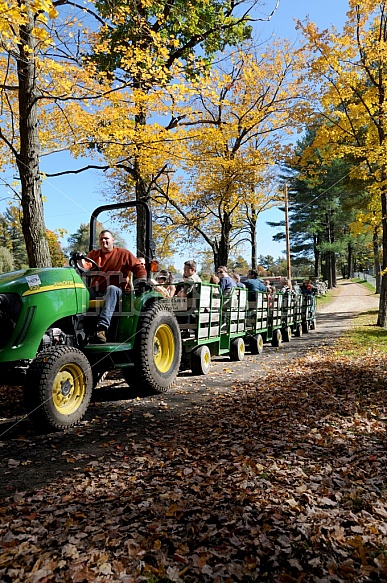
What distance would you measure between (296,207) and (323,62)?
26672mm

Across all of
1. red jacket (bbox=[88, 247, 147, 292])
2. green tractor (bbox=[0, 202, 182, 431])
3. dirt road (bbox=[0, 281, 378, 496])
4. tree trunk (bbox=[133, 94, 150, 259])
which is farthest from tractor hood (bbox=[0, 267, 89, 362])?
tree trunk (bbox=[133, 94, 150, 259])

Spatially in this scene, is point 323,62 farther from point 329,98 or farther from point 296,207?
point 296,207

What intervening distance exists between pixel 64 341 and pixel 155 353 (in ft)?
5.60

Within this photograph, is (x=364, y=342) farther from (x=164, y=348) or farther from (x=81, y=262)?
(x=81, y=262)

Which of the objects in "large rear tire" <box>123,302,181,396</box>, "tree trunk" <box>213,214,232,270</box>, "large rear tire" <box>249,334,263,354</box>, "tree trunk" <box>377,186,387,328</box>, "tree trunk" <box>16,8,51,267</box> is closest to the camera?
"large rear tire" <box>123,302,181,396</box>

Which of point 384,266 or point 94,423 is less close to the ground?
point 384,266

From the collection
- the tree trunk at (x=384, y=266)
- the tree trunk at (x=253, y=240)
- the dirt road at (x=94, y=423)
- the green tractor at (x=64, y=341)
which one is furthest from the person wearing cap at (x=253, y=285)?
the tree trunk at (x=253, y=240)

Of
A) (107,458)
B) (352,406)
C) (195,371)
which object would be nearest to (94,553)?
(107,458)

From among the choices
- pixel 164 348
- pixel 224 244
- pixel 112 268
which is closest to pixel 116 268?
pixel 112 268

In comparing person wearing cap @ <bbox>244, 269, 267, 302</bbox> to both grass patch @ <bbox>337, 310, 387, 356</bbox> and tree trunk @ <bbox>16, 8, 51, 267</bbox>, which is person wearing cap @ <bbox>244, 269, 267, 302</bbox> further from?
tree trunk @ <bbox>16, 8, 51, 267</bbox>

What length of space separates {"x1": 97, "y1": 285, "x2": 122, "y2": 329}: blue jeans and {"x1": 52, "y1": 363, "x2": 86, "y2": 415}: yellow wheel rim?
705 millimetres

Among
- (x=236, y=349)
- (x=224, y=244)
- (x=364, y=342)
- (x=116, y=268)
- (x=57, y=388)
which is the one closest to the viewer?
(x=57, y=388)

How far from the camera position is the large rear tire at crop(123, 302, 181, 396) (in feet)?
17.8

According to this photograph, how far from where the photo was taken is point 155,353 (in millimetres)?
6055
